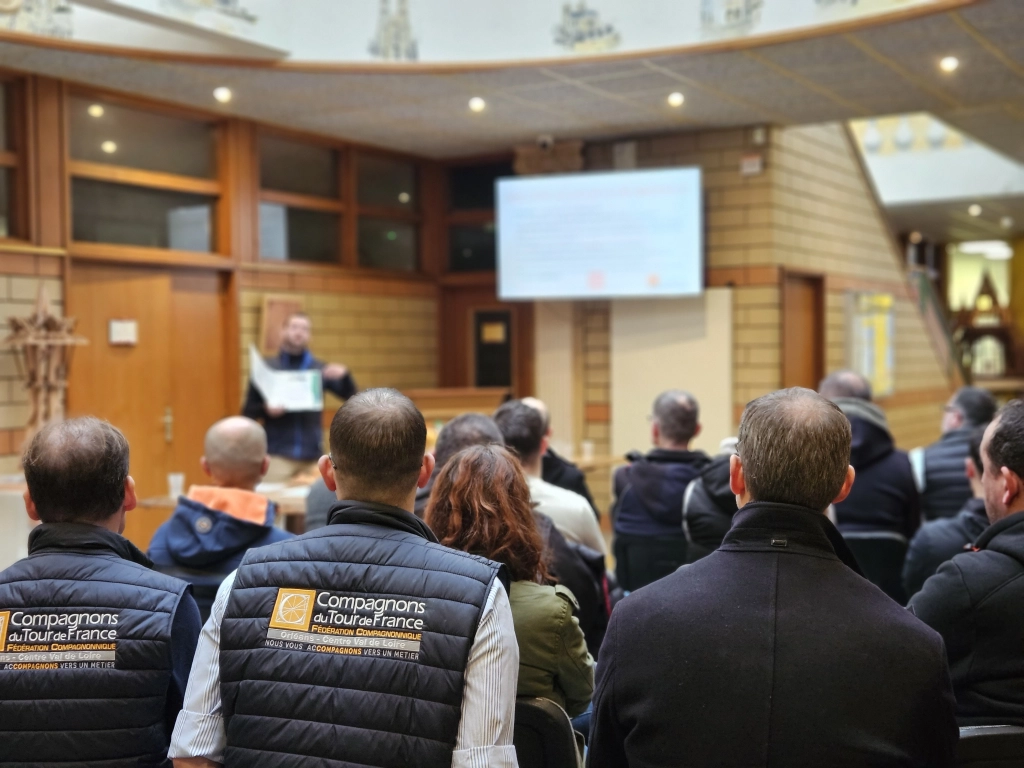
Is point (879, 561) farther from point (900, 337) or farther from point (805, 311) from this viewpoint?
point (900, 337)

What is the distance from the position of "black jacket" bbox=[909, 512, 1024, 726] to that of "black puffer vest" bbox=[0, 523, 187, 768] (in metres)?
1.34

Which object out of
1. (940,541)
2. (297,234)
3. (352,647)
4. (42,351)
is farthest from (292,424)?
(352,647)

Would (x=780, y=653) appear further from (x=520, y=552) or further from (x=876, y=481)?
(x=876, y=481)

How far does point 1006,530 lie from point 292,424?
4423mm

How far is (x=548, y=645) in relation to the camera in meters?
1.97

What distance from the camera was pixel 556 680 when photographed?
80.5 inches

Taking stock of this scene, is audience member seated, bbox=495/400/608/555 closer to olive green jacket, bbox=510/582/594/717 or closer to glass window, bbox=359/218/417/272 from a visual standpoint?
olive green jacket, bbox=510/582/594/717

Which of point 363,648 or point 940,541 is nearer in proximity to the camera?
point 363,648

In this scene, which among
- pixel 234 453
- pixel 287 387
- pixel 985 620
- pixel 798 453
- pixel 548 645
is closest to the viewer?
pixel 798 453

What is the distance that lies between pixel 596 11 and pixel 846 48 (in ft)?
4.65

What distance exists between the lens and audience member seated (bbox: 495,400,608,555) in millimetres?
2924

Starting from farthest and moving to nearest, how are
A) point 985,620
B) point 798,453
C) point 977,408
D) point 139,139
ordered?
point 139,139 → point 977,408 → point 985,620 → point 798,453

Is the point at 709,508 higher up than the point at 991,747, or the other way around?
the point at 709,508

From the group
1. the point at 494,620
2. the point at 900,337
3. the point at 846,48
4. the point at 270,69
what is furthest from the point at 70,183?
the point at 900,337
